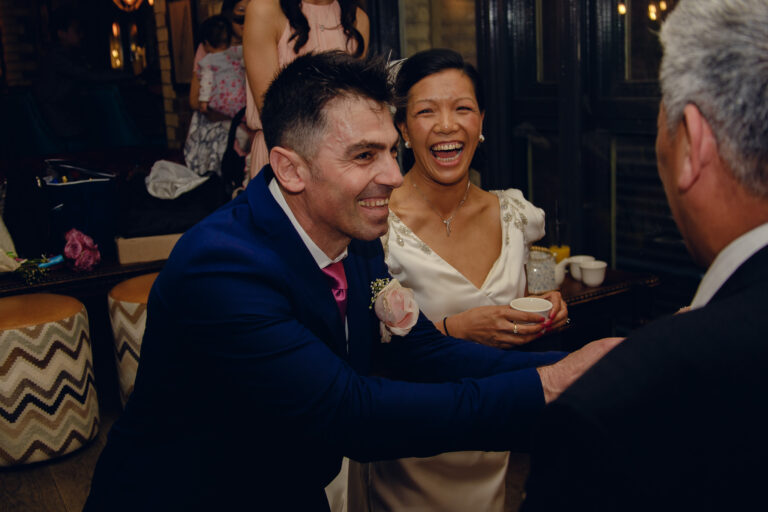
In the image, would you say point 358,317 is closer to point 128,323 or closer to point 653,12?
point 128,323

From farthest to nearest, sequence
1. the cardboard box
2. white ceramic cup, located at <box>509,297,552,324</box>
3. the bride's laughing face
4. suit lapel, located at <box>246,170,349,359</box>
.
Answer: the cardboard box < the bride's laughing face < white ceramic cup, located at <box>509,297,552,324</box> < suit lapel, located at <box>246,170,349,359</box>

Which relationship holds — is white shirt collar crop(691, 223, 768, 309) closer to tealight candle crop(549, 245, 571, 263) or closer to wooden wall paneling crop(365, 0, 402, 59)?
tealight candle crop(549, 245, 571, 263)

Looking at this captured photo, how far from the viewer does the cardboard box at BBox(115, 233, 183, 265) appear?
3.60 m

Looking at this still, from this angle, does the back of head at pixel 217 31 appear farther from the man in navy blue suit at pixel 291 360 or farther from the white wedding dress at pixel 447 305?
the man in navy blue suit at pixel 291 360

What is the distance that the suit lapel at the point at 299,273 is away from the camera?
4.60 ft

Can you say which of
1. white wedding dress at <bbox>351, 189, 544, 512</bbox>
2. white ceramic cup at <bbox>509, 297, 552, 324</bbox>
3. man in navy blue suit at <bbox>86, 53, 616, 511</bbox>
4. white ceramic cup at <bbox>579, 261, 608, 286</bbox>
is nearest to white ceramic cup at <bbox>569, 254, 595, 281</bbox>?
white ceramic cup at <bbox>579, 261, 608, 286</bbox>

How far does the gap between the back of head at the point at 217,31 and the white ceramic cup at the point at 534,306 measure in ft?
11.0

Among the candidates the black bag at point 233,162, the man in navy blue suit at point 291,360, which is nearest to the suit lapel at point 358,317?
the man in navy blue suit at point 291,360

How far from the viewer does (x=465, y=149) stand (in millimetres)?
2314

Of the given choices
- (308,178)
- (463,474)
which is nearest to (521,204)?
(463,474)

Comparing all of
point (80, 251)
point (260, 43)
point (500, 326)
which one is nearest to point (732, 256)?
point (500, 326)

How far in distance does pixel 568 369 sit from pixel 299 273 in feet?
1.82

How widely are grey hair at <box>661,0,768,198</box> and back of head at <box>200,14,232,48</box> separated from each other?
13.9 feet

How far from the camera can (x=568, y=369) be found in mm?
1337
